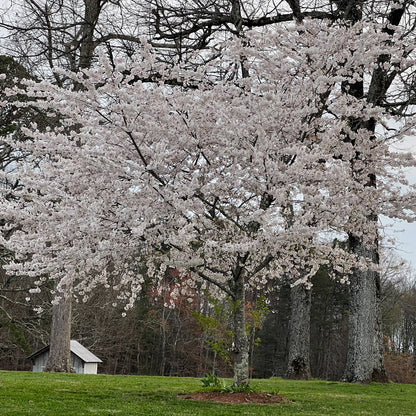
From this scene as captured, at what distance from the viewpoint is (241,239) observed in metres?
Result: 7.09

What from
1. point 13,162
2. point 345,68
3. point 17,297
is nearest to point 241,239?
point 345,68

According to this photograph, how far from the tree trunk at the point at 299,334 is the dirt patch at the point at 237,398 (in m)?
7.72

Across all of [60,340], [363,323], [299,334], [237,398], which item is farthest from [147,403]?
[299,334]

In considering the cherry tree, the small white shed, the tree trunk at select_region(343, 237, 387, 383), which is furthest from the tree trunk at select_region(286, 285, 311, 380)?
the small white shed

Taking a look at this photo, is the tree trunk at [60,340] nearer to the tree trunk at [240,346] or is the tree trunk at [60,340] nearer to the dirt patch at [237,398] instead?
the dirt patch at [237,398]

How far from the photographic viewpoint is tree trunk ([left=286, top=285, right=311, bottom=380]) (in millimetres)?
15484

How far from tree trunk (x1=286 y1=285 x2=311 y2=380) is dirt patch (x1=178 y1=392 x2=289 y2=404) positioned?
7720 millimetres

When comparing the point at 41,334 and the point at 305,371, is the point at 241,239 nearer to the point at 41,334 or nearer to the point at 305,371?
the point at 305,371

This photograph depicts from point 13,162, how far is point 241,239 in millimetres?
11598

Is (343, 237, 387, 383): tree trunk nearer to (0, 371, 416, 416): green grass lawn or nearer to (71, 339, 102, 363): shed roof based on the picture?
(0, 371, 416, 416): green grass lawn

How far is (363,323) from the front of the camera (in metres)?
A: 12.5

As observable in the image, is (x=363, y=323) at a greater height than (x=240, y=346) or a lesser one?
greater

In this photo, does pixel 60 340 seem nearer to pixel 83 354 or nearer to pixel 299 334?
pixel 299 334

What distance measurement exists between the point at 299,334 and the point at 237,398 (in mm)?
8432
